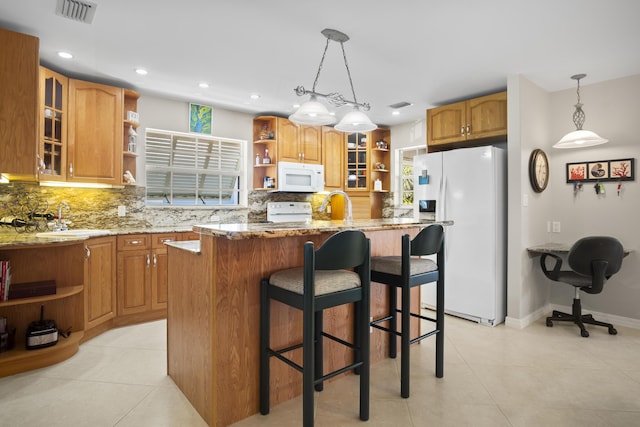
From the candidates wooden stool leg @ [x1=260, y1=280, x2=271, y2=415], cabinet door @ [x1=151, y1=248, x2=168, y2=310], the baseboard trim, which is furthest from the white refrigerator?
cabinet door @ [x1=151, y1=248, x2=168, y2=310]

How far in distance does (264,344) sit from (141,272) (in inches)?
86.7

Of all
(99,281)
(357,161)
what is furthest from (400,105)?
(99,281)

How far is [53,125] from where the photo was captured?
3312mm

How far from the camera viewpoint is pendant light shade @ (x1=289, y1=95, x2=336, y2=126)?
261 centimetres

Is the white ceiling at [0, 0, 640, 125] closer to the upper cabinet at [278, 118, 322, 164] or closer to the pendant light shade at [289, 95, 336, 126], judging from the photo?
the pendant light shade at [289, 95, 336, 126]

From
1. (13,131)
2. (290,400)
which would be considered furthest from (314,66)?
(290,400)

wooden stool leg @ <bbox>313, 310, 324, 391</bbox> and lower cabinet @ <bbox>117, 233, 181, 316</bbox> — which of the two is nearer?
wooden stool leg @ <bbox>313, 310, 324, 391</bbox>

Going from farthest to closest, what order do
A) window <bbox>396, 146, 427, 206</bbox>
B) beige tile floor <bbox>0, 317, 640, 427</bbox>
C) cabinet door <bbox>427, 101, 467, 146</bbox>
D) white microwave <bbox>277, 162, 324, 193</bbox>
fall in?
window <bbox>396, 146, 427, 206</bbox>
white microwave <bbox>277, 162, 324, 193</bbox>
cabinet door <bbox>427, 101, 467, 146</bbox>
beige tile floor <bbox>0, 317, 640, 427</bbox>

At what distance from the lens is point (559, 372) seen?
259 centimetres

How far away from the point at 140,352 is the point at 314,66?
2.89 metres

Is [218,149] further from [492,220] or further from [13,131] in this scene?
[492,220]

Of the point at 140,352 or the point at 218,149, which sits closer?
the point at 140,352

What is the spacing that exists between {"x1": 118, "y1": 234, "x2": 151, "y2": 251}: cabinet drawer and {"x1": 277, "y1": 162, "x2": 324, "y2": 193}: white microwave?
1842 mm

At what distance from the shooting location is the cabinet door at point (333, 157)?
18.0 feet
